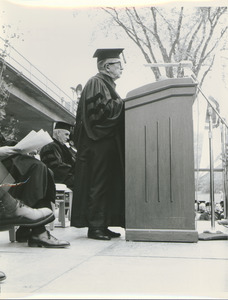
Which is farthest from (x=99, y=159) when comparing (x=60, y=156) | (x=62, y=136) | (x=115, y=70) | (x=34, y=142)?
(x=62, y=136)

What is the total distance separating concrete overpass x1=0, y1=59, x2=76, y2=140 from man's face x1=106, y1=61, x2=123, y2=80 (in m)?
0.36

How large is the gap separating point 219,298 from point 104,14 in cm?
112

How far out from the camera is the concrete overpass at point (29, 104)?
2.40m

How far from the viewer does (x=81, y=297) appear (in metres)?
1.12

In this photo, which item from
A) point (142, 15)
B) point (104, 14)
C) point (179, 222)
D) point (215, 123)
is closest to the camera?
point (104, 14)

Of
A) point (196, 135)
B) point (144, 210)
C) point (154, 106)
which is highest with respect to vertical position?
point (154, 106)

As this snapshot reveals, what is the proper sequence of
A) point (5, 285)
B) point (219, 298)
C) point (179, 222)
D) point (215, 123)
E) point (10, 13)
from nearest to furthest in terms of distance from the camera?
point (219, 298) → point (5, 285) → point (10, 13) → point (179, 222) → point (215, 123)

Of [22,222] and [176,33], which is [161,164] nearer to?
[176,33]

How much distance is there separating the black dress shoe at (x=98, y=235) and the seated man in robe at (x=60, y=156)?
1316mm

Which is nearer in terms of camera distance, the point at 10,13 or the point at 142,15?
the point at 10,13

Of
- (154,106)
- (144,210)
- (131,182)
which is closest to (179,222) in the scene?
(144,210)

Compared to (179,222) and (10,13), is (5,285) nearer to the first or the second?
(10,13)

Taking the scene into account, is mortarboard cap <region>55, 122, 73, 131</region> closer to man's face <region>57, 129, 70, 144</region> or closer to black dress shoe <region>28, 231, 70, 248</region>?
man's face <region>57, 129, 70, 144</region>

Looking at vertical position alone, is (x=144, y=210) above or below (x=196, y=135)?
below
